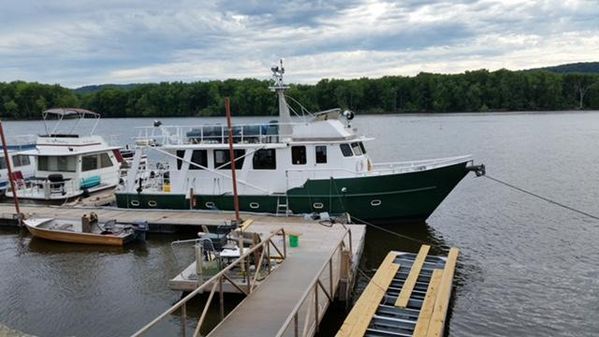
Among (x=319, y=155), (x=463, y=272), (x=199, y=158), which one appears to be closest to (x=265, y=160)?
(x=319, y=155)

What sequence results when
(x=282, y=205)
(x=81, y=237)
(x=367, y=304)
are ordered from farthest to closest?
(x=282, y=205), (x=81, y=237), (x=367, y=304)

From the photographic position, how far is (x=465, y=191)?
87.3 feet

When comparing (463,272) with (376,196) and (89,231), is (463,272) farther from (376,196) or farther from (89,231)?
(89,231)

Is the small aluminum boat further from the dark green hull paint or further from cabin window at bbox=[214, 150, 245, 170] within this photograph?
the dark green hull paint

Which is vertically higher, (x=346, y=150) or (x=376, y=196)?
(x=346, y=150)

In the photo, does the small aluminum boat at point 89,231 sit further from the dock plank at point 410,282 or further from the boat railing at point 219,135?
the dock plank at point 410,282

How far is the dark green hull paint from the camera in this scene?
1795 centimetres

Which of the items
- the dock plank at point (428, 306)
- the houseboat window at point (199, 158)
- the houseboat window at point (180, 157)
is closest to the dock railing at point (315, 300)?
the dock plank at point (428, 306)

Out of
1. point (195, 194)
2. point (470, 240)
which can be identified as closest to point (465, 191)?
point (470, 240)

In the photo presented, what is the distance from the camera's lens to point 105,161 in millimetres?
26000

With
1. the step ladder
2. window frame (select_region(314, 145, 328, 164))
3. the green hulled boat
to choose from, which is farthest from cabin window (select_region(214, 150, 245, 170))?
window frame (select_region(314, 145, 328, 164))

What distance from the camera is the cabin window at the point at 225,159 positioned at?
63.0 ft

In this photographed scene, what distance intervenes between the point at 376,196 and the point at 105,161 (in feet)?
47.4

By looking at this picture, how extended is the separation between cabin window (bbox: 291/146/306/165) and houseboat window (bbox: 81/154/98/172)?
11200 millimetres
